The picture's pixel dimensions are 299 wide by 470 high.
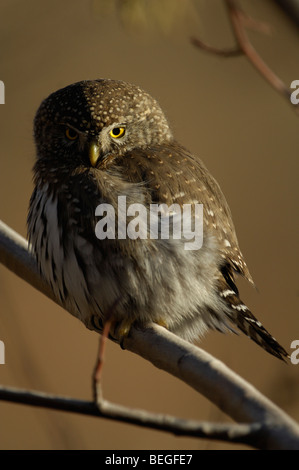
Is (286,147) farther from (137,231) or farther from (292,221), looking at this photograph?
(137,231)

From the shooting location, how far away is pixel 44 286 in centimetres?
430

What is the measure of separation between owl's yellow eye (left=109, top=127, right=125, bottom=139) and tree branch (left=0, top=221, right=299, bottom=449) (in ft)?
3.91

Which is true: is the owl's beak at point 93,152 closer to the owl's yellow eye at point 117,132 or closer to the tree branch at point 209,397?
the owl's yellow eye at point 117,132

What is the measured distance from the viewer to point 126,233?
374 cm

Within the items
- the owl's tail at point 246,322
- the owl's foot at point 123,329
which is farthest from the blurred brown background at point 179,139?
the owl's foot at point 123,329

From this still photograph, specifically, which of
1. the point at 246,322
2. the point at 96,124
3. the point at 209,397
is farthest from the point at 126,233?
the point at 209,397

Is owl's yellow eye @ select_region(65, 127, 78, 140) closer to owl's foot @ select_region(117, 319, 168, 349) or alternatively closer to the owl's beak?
the owl's beak

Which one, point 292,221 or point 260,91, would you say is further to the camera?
point 260,91

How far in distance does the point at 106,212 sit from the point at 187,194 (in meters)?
0.48

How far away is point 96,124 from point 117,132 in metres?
0.17

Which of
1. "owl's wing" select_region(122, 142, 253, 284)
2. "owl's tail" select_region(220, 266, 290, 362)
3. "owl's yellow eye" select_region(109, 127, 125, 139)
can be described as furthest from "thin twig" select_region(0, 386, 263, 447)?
"owl's yellow eye" select_region(109, 127, 125, 139)

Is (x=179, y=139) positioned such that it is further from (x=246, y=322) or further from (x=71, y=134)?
(x=246, y=322)

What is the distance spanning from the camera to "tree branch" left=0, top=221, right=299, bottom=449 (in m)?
1.97
